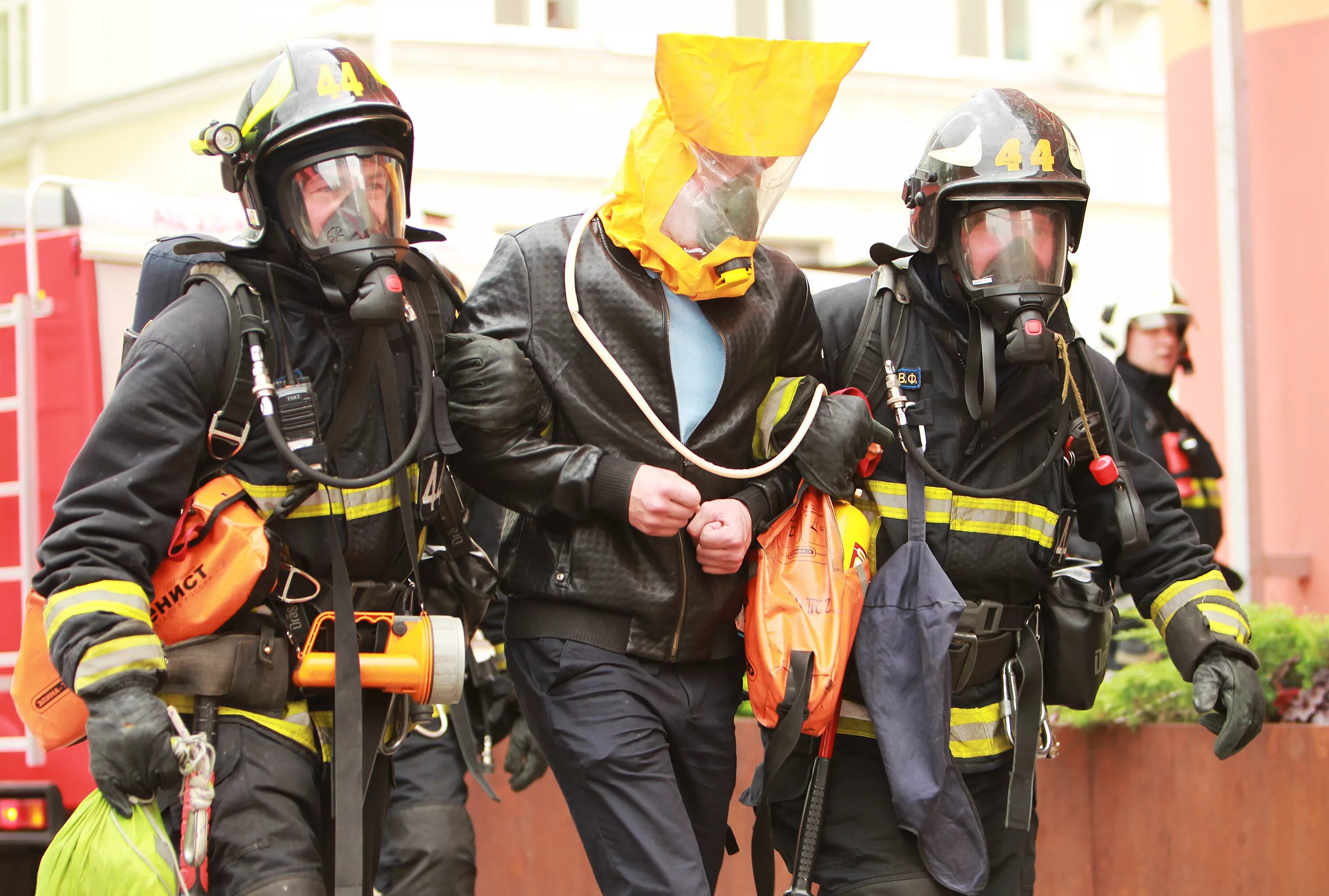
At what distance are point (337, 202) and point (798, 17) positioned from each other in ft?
38.2

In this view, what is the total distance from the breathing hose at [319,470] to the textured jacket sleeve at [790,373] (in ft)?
2.50

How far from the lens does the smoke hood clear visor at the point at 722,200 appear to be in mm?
3602

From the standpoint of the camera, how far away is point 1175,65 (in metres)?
8.23

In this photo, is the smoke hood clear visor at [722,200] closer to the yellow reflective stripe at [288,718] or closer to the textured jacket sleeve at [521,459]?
the textured jacket sleeve at [521,459]

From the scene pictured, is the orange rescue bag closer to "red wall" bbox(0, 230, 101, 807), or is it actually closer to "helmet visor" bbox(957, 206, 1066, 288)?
"helmet visor" bbox(957, 206, 1066, 288)

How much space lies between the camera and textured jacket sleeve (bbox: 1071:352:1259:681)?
12.7 feet

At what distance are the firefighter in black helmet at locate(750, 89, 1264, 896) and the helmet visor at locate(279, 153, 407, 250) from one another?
107 centimetres

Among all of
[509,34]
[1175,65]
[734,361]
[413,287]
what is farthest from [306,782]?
[509,34]

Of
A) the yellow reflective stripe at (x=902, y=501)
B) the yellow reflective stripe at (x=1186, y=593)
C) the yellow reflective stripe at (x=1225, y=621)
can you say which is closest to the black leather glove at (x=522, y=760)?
the yellow reflective stripe at (x=902, y=501)

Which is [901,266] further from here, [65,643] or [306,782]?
[65,643]

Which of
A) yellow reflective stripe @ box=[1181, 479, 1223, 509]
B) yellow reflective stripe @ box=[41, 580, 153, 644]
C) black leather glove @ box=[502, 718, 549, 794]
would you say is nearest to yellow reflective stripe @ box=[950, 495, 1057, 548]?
yellow reflective stripe @ box=[41, 580, 153, 644]

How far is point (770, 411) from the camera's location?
3.68 metres

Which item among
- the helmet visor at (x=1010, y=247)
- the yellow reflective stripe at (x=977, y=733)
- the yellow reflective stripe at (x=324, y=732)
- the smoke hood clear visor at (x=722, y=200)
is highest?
the smoke hood clear visor at (x=722, y=200)

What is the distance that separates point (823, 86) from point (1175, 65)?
5324 mm
